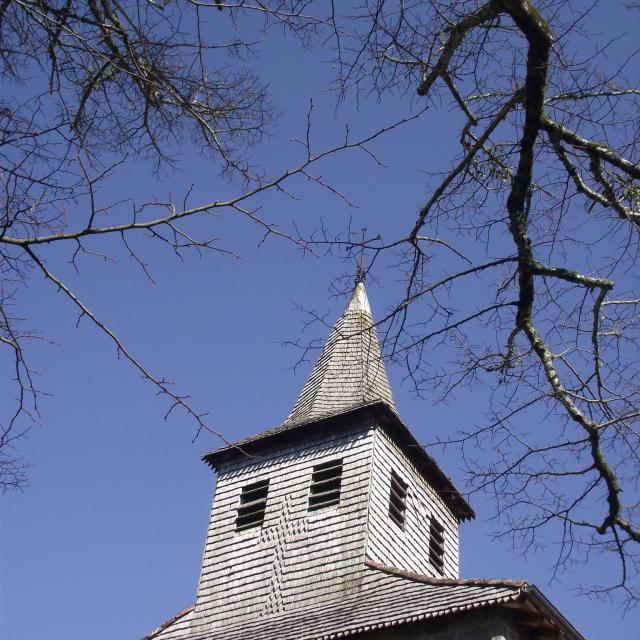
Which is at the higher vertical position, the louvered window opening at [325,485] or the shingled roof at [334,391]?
the shingled roof at [334,391]

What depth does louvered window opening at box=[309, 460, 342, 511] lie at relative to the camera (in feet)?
59.5

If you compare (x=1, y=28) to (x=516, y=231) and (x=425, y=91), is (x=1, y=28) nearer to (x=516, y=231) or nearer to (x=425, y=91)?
(x=425, y=91)

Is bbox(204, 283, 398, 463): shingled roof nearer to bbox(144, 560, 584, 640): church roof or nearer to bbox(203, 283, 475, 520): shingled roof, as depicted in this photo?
bbox(203, 283, 475, 520): shingled roof

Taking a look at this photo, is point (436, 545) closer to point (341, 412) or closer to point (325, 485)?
point (325, 485)

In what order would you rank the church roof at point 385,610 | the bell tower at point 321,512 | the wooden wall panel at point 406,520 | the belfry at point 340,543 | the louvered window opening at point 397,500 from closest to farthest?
the church roof at point 385,610
the belfry at point 340,543
the bell tower at point 321,512
the wooden wall panel at point 406,520
the louvered window opening at point 397,500

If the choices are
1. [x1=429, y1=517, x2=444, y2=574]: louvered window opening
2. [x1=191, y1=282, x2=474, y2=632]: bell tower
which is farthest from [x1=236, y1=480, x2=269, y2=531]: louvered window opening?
[x1=429, y1=517, x2=444, y2=574]: louvered window opening

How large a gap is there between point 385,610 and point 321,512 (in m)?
4.05

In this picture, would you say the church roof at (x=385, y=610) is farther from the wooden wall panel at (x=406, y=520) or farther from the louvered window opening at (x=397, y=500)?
the louvered window opening at (x=397, y=500)

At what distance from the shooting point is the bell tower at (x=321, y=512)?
17031mm

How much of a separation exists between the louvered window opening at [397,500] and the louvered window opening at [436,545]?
1088 mm

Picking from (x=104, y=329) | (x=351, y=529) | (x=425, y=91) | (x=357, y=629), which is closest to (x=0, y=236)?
(x=104, y=329)

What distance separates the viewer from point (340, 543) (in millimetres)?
17109

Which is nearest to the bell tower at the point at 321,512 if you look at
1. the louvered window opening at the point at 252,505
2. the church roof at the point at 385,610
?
the louvered window opening at the point at 252,505

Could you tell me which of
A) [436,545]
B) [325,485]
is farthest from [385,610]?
[436,545]
